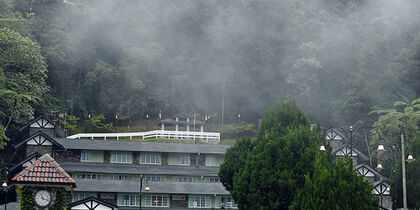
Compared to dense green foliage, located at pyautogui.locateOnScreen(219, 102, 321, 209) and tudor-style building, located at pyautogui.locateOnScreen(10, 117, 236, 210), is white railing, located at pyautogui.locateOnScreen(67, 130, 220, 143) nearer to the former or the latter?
tudor-style building, located at pyautogui.locateOnScreen(10, 117, 236, 210)

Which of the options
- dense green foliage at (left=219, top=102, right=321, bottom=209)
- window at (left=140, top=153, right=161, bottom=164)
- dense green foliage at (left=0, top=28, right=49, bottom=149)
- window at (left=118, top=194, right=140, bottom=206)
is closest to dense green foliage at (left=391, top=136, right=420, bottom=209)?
dense green foliage at (left=219, top=102, right=321, bottom=209)

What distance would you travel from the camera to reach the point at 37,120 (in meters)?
55.2

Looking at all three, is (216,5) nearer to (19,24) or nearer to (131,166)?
(19,24)

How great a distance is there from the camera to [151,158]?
5556 centimetres

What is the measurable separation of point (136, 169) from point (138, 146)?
2.76 m

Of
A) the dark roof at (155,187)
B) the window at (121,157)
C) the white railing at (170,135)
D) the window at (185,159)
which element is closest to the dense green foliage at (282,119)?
the dark roof at (155,187)

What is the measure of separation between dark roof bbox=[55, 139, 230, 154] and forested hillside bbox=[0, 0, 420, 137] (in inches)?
663

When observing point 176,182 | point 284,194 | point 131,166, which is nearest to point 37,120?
point 131,166

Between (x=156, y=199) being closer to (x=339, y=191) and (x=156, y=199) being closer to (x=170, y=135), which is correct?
(x=170, y=135)

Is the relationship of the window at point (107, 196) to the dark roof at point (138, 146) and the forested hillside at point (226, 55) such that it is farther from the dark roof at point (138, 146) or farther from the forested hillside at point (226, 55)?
the forested hillside at point (226, 55)

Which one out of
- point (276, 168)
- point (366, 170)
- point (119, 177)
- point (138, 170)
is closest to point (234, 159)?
point (276, 168)

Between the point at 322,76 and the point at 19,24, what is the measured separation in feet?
133

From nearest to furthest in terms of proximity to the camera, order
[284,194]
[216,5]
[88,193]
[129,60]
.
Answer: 1. [284,194]
2. [88,193]
3. [129,60]
4. [216,5]

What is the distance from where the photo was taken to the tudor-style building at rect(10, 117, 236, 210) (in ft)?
158
